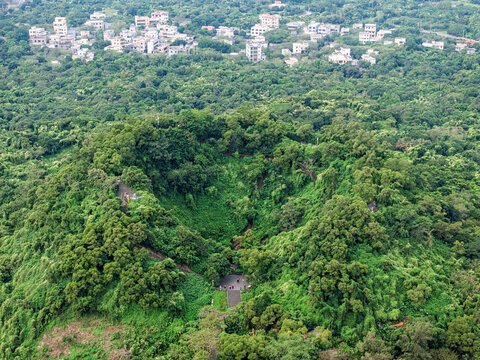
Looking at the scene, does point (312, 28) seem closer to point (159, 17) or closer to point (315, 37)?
point (315, 37)

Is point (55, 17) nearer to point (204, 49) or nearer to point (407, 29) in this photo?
point (204, 49)

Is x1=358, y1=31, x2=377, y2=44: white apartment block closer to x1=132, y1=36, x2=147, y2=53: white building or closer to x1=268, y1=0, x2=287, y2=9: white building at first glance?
x1=268, y1=0, x2=287, y2=9: white building

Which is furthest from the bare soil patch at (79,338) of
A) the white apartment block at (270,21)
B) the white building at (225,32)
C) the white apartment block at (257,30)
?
the white apartment block at (270,21)

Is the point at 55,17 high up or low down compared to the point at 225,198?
up

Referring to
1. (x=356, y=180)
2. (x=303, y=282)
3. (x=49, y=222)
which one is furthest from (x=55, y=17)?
(x=303, y=282)

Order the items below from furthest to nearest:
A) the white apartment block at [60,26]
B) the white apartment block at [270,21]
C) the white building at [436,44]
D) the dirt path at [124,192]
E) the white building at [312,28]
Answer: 1. the white apartment block at [270,21]
2. the white building at [312,28]
3. the white apartment block at [60,26]
4. the white building at [436,44]
5. the dirt path at [124,192]

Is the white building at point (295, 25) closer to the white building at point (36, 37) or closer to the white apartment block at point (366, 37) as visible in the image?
the white apartment block at point (366, 37)
